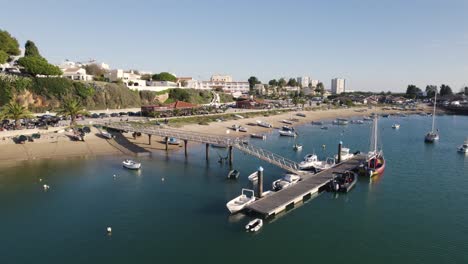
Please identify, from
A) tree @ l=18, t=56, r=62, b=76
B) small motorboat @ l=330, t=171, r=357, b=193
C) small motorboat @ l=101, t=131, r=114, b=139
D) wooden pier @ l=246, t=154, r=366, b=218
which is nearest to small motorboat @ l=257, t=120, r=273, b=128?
small motorboat @ l=101, t=131, r=114, b=139

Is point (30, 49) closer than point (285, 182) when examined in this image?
No

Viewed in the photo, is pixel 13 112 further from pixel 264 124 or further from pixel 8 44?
pixel 264 124

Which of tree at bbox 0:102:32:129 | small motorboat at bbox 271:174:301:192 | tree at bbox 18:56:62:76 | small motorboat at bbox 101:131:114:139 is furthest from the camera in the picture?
tree at bbox 18:56:62:76

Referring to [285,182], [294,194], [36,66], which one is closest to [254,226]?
[294,194]

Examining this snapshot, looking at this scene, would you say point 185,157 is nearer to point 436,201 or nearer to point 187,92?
point 436,201

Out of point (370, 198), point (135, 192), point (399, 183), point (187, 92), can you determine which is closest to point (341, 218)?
point (370, 198)

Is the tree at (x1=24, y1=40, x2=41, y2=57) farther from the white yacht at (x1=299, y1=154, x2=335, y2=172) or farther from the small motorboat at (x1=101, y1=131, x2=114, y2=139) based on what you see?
the white yacht at (x1=299, y1=154, x2=335, y2=172)
